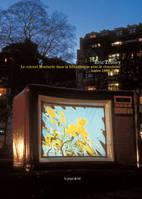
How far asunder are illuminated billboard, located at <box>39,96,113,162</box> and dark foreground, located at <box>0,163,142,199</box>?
35 centimetres

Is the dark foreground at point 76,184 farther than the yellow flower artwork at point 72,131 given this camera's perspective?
No

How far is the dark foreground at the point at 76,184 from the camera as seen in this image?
573 cm

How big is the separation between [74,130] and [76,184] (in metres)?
1.32

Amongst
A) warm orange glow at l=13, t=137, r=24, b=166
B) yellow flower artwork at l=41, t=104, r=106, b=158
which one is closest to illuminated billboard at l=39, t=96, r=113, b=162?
yellow flower artwork at l=41, t=104, r=106, b=158

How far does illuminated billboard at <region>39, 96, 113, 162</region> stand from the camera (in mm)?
6000

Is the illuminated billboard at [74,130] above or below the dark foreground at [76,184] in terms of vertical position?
above

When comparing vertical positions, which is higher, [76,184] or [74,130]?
[74,130]

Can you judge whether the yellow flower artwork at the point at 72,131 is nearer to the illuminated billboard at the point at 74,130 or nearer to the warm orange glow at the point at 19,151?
the illuminated billboard at the point at 74,130

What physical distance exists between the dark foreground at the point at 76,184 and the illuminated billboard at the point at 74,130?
35cm

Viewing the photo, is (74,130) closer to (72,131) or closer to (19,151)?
(72,131)

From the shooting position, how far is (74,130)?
6.29 m

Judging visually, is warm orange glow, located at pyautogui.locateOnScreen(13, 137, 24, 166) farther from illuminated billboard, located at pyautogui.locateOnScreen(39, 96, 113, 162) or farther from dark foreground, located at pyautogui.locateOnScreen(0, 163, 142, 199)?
illuminated billboard, located at pyautogui.locateOnScreen(39, 96, 113, 162)

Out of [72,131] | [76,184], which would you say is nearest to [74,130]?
[72,131]

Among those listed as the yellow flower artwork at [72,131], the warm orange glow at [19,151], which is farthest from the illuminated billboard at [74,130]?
the warm orange glow at [19,151]
